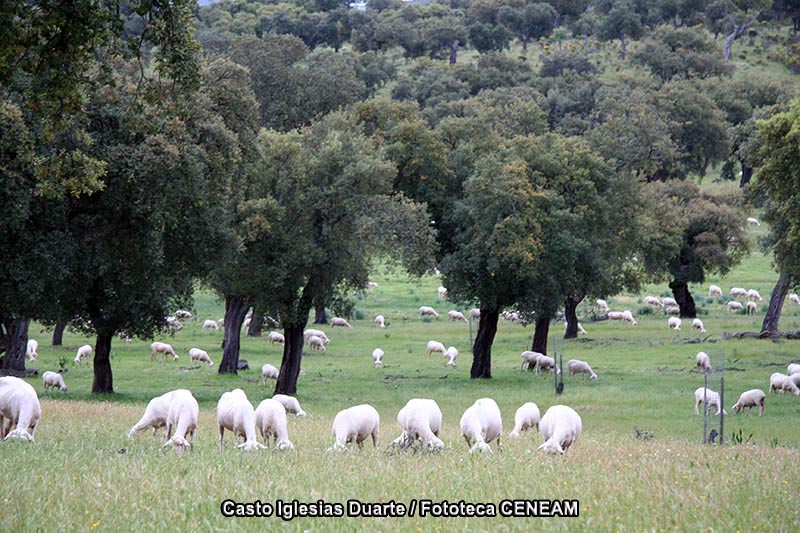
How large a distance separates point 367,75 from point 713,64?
39.8 metres

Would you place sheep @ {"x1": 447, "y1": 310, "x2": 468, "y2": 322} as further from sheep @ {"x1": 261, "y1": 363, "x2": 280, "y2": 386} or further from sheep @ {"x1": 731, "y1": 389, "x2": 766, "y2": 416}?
sheep @ {"x1": 731, "y1": 389, "x2": 766, "y2": 416}

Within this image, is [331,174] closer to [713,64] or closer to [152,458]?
[152,458]

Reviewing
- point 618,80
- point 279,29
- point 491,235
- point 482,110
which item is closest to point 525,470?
point 491,235

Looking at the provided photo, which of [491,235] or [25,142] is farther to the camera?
[491,235]

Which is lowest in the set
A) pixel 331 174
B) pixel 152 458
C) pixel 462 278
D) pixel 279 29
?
pixel 152 458

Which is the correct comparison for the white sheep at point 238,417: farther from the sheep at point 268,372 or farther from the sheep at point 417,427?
the sheep at point 268,372

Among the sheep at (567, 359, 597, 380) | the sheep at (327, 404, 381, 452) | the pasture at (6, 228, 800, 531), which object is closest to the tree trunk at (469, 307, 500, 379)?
the sheep at (567, 359, 597, 380)

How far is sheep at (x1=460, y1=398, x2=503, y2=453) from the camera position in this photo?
15.8 metres

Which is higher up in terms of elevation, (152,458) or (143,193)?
(143,193)

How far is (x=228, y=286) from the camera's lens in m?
32.9

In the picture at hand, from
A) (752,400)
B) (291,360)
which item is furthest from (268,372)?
(752,400)

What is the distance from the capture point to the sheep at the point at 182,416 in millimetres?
15281

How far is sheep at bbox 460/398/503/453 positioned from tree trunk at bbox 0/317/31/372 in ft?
68.3

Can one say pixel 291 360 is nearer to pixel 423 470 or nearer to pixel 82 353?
pixel 82 353
